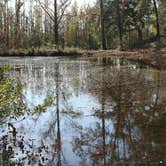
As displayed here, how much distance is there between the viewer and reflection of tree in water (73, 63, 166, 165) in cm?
508

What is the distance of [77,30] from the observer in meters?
69.2

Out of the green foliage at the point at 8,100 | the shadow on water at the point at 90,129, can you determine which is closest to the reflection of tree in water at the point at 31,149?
the shadow on water at the point at 90,129

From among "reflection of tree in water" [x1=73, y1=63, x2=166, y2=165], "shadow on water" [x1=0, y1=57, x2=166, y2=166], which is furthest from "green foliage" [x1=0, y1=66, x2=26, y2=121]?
"reflection of tree in water" [x1=73, y1=63, x2=166, y2=165]

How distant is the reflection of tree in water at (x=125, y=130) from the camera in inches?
200

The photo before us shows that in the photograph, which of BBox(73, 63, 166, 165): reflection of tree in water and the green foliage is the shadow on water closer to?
BBox(73, 63, 166, 165): reflection of tree in water

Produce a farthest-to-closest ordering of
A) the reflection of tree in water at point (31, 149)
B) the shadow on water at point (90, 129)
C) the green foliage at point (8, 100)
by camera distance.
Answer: the green foliage at point (8, 100)
the shadow on water at point (90, 129)
the reflection of tree in water at point (31, 149)

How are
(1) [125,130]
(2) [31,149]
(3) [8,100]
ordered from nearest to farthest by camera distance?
(3) [8,100]
(2) [31,149]
(1) [125,130]

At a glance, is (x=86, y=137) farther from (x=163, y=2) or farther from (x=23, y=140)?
(x=163, y=2)

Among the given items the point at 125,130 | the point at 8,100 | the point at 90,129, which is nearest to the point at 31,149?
the point at 8,100

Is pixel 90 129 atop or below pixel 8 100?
below

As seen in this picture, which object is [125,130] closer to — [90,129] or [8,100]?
[90,129]

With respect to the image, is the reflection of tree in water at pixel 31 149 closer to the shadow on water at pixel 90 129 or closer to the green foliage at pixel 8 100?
the shadow on water at pixel 90 129

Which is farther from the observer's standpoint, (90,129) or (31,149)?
(90,129)

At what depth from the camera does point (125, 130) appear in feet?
21.0
